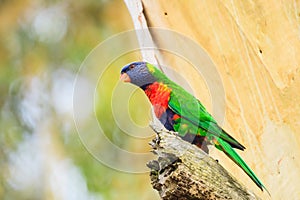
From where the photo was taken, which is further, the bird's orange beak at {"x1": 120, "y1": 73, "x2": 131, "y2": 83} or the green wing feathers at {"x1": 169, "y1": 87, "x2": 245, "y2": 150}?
the bird's orange beak at {"x1": 120, "y1": 73, "x2": 131, "y2": 83}

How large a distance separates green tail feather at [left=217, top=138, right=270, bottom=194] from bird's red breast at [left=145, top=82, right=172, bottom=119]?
0.48 ft

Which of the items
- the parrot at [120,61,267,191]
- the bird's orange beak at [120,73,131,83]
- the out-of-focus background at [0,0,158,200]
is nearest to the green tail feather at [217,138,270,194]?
the parrot at [120,61,267,191]

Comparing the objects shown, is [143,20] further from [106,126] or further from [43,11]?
[43,11]

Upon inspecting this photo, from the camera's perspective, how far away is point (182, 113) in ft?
3.02

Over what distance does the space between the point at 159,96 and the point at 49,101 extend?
39.1 inches

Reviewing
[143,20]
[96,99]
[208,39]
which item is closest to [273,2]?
[208,39]

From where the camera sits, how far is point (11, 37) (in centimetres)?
189

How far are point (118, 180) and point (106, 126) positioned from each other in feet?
0.90

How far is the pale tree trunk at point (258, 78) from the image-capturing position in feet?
2.98

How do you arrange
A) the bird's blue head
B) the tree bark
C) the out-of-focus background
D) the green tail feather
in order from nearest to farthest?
the tree bark, the green tail feather, the bird's blue head, the out-of-focus background

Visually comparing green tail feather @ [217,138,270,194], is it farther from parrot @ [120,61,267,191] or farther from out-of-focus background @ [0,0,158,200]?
out-of-focus background @ [0,0,158,200]

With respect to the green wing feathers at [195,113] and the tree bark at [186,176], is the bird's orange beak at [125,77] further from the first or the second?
the tree bark at [186,176]

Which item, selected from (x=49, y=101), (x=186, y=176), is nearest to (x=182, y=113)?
(x=186, y=176)

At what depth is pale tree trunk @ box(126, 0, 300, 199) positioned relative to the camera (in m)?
0.91
